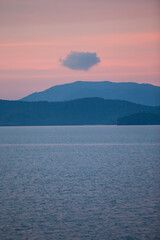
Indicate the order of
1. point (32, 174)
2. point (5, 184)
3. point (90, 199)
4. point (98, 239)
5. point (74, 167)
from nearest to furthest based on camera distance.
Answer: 1. point (98, 239)
2. point (90, 199)
3. point (5, 184)
4. point (32, 174)
5. point (74, 167)

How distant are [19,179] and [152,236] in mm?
23843

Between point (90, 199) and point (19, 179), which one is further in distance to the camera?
point (19, 179)

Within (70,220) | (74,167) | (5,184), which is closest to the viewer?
(70,220)

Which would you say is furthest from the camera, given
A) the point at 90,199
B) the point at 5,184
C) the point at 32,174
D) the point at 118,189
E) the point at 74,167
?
the point at 74,167

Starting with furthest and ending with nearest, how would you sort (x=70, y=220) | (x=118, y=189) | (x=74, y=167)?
(x=74, y=167), (x=118, y=189), (x=70, y=220)

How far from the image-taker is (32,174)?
48.8 meters

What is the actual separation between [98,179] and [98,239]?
821 inches

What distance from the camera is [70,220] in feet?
87.1

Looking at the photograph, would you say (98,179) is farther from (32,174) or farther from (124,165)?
(124,165)

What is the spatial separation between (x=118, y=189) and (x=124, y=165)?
70.1 ft

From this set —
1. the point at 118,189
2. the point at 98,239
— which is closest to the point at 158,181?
the point at 118,189

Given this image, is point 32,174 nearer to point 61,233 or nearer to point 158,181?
point 158,181

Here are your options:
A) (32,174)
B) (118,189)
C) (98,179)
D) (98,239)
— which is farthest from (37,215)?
(32,174)

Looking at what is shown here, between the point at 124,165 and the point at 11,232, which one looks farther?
the point at 124,165
